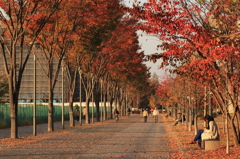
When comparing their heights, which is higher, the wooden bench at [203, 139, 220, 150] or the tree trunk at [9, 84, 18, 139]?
the tree trunk at [9, 84, 18, 139]

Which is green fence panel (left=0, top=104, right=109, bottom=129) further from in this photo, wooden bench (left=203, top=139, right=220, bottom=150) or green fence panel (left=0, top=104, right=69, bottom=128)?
wooden bench (left=203, top=139, right=220, bottom=150)

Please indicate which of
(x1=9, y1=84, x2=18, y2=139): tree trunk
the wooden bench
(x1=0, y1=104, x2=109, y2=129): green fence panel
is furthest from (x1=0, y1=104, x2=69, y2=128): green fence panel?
the wooden bench

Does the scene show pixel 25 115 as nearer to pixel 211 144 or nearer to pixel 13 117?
pixel 13 117

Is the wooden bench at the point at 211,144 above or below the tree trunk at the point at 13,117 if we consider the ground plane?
below

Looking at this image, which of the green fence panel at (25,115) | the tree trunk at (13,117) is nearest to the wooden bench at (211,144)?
the tree trunk at (13,117)

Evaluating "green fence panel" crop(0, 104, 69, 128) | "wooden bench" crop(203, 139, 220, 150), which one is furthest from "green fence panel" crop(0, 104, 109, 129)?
"wooden bench" crop(203, 139, 220, 150)

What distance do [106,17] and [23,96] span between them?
110720mm

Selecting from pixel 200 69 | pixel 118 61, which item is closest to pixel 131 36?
pixel 118 61

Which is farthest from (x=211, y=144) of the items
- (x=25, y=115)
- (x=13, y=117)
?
(x=25, y=115)

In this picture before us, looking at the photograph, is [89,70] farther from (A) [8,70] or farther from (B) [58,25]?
(A) [8,70]

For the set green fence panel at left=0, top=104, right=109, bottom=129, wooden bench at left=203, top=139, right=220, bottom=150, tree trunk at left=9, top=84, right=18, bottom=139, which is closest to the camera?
wooden bench at left=203, top=139, right=220, bottom=150

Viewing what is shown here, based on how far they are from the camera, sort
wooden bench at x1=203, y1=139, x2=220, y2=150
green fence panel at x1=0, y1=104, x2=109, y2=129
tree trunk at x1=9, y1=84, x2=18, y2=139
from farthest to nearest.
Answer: green fence panel at x1=0, y1=104, x2=109, y2=129, tree trunk at x1=9, y1=84, x2=18, y2=139, wooden bench at x1=203, y1=139, x2=220, y2=150

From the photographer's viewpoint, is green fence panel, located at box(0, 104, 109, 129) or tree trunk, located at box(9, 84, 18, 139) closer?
tree trunk, located at box(9, 84, 18, 139)

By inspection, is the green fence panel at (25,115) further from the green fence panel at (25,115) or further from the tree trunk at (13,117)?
the tree trunk at (13,117)
